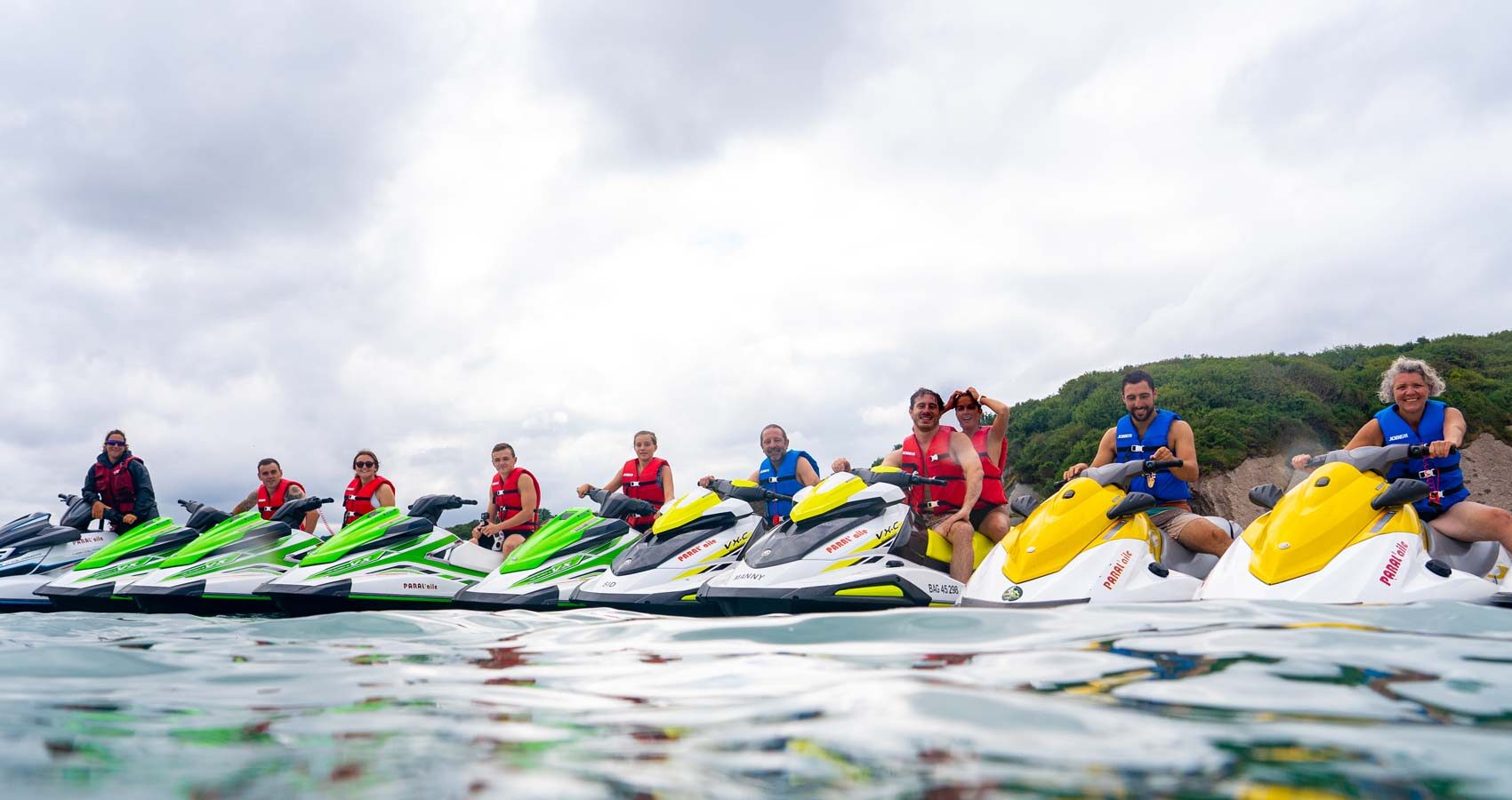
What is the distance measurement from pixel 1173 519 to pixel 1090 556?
951 millimetres

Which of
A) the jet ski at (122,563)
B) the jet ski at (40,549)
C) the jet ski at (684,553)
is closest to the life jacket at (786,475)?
the jet ski at (684,553)

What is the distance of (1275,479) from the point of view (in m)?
16.3

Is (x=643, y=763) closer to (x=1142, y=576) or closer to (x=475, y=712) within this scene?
(x=475, y=712)

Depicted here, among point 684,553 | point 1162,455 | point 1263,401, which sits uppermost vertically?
point 1263,401

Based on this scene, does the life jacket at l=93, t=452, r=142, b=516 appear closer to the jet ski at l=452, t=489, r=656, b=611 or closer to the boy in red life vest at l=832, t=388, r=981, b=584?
the jet ski at l=452, t=489, r=656, b=611

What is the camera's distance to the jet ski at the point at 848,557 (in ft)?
17.1

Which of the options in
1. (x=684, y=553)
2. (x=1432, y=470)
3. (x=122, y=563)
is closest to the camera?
(x=1432, y=470)

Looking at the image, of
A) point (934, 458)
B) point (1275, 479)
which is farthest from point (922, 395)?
point (1275, 479)

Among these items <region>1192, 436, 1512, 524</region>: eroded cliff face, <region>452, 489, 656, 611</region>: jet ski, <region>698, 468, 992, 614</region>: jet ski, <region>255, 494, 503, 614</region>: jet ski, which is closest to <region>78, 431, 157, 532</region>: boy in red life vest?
<region>255, 494, 503, 614</region>: jet ski

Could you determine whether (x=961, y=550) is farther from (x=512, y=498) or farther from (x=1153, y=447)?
(x=512, y=498)

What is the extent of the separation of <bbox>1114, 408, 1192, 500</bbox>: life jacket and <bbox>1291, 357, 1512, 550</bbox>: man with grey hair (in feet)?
2.27

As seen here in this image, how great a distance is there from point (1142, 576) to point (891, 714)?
3.37m

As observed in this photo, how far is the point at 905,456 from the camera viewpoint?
6270mm

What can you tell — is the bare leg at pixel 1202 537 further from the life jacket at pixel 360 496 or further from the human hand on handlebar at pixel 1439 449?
the life jacket at pixel 360 496
